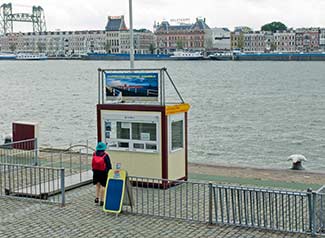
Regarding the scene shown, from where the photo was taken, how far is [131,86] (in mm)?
16703

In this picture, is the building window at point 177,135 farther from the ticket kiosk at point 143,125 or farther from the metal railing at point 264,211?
the metal railing at point 264,211

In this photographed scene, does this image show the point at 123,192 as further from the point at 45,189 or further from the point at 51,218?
the point at 45,189

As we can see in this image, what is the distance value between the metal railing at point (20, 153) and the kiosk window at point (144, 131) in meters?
4.42

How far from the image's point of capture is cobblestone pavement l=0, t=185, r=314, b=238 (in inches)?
461

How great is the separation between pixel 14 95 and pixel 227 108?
36619mm

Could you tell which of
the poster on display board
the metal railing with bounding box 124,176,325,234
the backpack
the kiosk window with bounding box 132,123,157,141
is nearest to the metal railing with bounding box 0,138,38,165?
the poster on display board

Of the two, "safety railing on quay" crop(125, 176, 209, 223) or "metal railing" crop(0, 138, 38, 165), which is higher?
"metal railing" crop(0, 138, 38, 165)

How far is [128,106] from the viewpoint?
1650 cm

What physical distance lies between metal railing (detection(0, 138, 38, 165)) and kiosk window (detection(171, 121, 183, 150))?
5.27m

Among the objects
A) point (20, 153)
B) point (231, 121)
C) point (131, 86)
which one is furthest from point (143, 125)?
point (231, 121)

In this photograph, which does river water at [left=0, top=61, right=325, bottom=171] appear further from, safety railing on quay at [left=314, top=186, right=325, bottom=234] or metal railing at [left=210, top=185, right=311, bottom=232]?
safety railing on quay at [left=314, top=186, right=325, bottom=234]

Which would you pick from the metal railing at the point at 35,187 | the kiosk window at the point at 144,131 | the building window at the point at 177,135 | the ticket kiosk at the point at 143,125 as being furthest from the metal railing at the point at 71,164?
the building window at the point at 177,135

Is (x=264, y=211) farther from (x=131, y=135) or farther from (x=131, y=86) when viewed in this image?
(x=131, y=86)

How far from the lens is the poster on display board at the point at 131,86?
16.3 m
